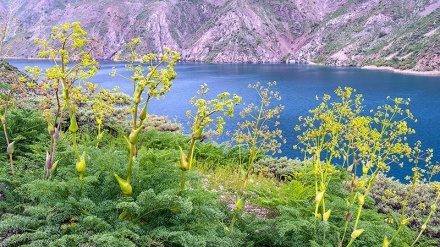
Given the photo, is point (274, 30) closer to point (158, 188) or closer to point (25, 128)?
point (25, 128)

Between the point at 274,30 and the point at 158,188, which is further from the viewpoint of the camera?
the point at 274,30

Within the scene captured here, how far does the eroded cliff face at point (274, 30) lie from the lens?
419 ft

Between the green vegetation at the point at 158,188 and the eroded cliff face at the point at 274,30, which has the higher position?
the eroded cliff face at the point at 274,30

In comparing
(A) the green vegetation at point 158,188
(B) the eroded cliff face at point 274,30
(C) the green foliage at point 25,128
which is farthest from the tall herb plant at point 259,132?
(B) the eroded cliff face at point 274,30

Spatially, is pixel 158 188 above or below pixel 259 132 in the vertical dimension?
below

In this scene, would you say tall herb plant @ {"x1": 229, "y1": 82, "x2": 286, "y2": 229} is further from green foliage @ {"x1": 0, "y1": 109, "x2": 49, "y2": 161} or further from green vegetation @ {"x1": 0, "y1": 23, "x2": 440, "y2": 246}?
green foliage @ {"x1": 0, "y1": 109, "x2": 49, "y2": 161}

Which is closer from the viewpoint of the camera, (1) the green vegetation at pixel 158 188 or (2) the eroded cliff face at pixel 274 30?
(1) the green vegetation at pixel 158 188

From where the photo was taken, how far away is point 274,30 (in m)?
183

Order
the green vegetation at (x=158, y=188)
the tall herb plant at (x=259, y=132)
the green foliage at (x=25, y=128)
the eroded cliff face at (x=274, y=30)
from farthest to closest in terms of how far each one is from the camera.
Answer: the eroded cliff face at (x=274, y=30), the green foliage at (x=25, y=128), the tall herb plant at (x=259, y=132), the green vegetation at (x=158, y=188)

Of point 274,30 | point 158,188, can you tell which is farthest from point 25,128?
point 274,30

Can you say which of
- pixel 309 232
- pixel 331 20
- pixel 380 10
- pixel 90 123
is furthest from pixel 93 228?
pixel 331 20

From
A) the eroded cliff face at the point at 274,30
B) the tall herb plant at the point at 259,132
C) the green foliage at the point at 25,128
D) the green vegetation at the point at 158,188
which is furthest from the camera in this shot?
the eroded cliff face at the point at 274,30

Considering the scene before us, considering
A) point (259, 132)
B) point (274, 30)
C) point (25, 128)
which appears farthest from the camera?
point (274, 30)

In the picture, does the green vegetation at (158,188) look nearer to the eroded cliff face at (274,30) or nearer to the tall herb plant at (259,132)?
the tall herb plant at (259,132)
